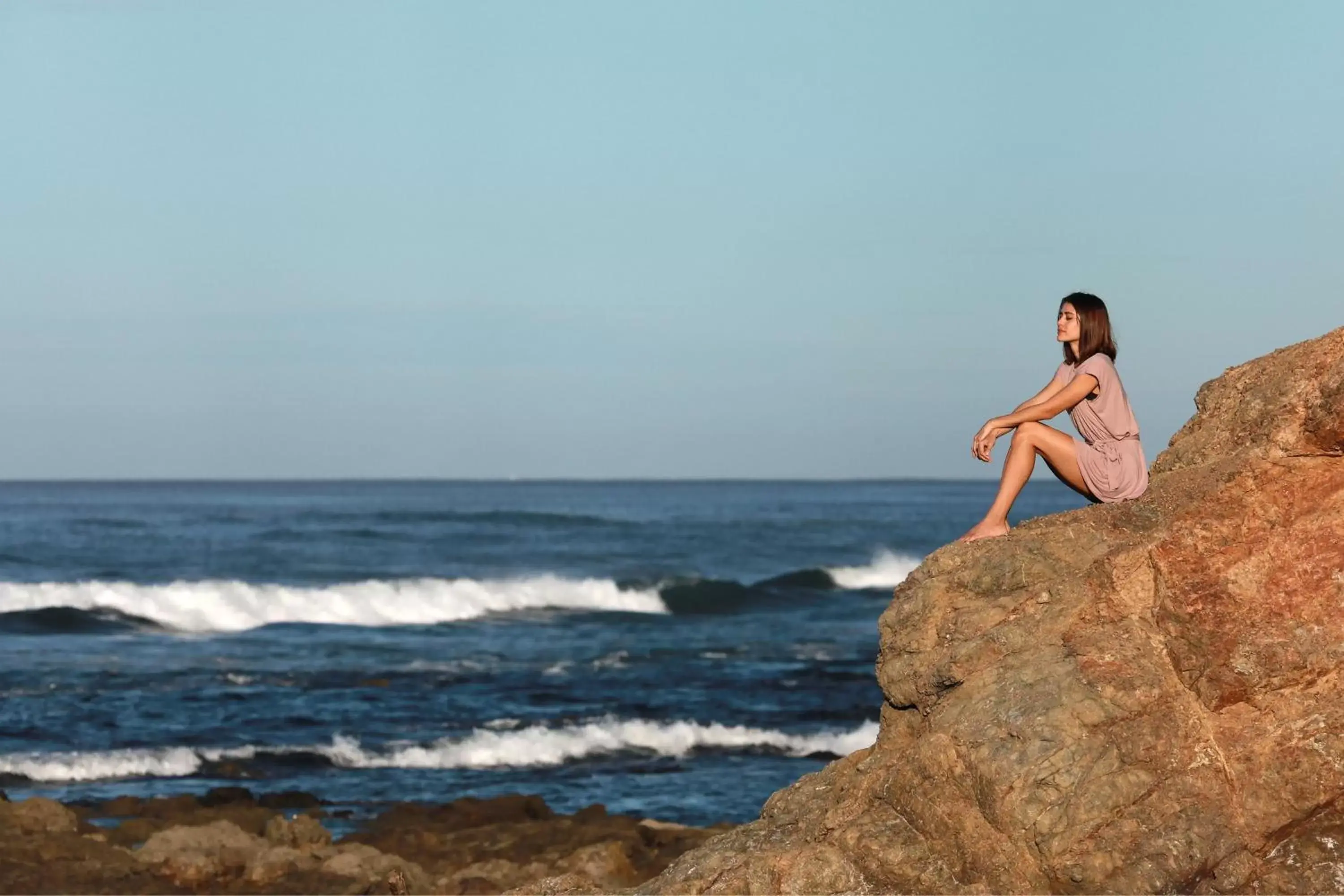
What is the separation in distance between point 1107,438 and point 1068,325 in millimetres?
639

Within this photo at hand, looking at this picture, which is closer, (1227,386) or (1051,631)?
(1051,631)

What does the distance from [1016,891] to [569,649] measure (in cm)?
2321

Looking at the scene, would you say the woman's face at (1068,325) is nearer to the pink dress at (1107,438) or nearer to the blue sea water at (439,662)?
the pink dress at (1107,438)

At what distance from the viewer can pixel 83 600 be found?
3769 centimetres

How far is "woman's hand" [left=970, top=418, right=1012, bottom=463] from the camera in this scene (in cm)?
705

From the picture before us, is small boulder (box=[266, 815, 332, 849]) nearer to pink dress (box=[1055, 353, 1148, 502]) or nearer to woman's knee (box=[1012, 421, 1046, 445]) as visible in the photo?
woman's knee (box=[1012, 421, 1046, 445])

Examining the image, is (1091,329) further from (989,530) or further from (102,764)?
(102,764)

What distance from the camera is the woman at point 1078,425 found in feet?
22.2

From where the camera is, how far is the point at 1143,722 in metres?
5.50

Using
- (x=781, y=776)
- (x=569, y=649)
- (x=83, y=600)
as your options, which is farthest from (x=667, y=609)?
(x=781, y=776)

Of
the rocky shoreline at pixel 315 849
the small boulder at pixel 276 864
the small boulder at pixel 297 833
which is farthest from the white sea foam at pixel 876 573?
the small boulder at pixel 276 864

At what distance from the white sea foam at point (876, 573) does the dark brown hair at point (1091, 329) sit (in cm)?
3902

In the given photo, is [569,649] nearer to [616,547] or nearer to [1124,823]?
[1124,823]

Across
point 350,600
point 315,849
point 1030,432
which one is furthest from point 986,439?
point 350,600
